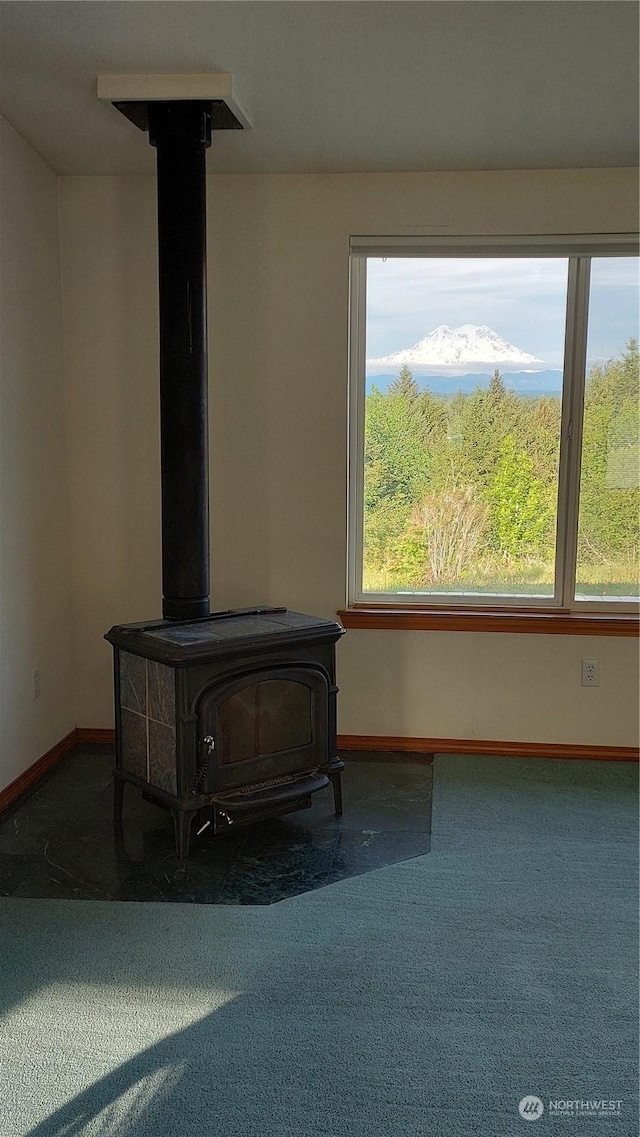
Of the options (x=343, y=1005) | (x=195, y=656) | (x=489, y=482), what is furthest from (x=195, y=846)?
(x=489, y=482)

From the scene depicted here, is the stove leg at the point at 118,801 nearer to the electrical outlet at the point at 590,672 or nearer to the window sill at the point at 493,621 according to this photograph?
the window sill at the point at 493,621

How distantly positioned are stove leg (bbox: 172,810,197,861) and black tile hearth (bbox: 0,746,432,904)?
37 mm

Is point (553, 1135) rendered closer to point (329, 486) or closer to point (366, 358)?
point (329, 486)

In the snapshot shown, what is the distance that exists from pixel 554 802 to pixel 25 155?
3.15 m

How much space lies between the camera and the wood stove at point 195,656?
2.95m

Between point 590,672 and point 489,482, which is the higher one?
point 489,482

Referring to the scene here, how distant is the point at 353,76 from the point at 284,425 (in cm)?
138

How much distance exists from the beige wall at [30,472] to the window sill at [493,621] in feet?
4.07

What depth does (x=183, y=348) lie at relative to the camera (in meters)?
3.16

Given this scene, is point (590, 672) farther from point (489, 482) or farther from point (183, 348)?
point (183, 348)

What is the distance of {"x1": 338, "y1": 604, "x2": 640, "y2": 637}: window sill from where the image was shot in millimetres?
3879

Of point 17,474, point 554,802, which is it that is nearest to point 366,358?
point 17,474

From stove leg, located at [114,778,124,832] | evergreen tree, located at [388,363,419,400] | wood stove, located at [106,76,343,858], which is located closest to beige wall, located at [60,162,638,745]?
evergreen tree, located at [388,363,419,400]

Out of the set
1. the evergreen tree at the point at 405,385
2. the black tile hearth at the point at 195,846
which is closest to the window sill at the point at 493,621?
the black tile hearth at the point at 195,846
